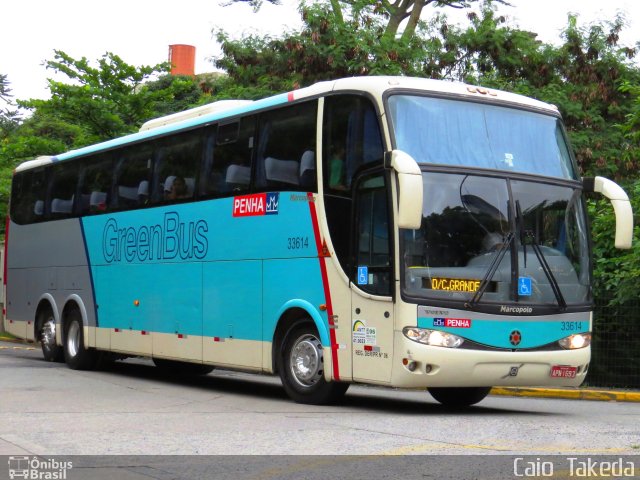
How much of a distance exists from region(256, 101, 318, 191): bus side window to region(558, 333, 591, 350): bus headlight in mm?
3408

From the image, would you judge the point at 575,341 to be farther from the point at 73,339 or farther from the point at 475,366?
the point at 73,339

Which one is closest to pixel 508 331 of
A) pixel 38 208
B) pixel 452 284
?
pixel 452 284

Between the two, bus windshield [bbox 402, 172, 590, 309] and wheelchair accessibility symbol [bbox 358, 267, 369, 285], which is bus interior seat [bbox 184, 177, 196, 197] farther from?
bus windshield [bbox 402, 172, 590, 309]

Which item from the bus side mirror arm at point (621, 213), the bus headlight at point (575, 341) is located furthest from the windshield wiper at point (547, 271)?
the bus side mirror arm at point (621, 213)

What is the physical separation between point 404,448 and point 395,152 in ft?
11.9

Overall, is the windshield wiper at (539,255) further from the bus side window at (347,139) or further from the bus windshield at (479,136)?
the bus side window at (347,139)

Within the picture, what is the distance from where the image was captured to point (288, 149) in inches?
541

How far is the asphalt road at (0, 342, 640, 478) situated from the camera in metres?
9.06

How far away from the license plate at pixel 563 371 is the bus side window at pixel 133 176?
7.53 metres

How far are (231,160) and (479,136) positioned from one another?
3.88 m

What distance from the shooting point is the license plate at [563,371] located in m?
12.5

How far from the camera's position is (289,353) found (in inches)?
536

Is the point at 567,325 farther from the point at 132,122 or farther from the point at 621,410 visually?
the point at 132,122
